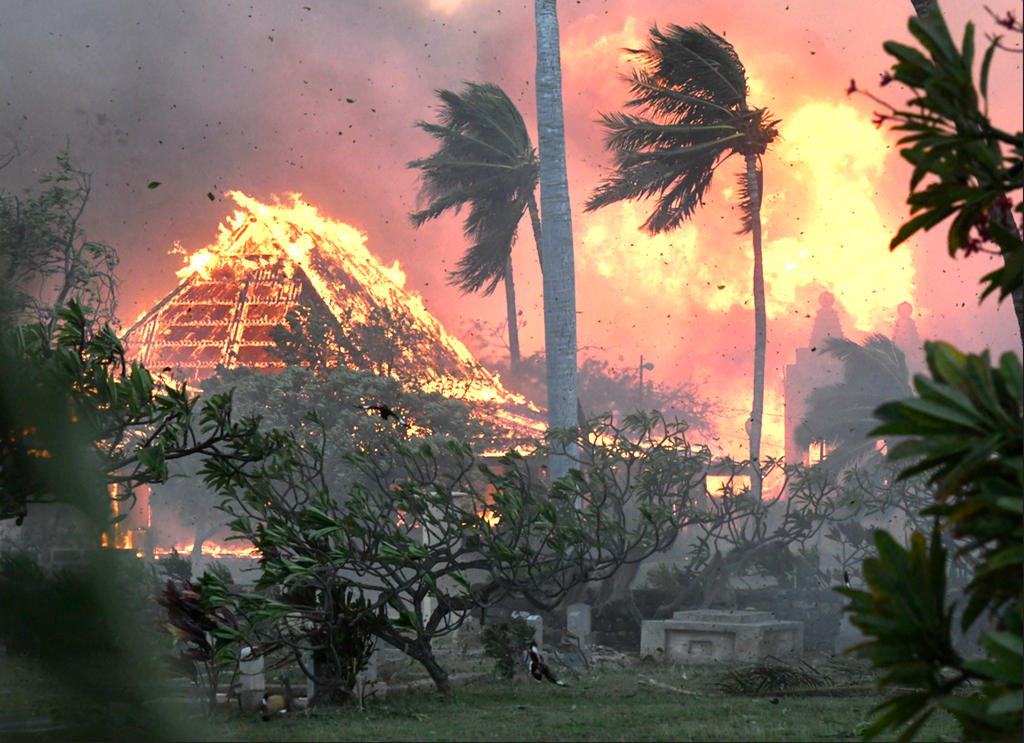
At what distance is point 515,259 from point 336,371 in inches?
886

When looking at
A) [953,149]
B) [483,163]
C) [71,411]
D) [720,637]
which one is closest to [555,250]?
[720,637]

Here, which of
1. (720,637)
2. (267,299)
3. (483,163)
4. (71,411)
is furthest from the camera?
(267,299)

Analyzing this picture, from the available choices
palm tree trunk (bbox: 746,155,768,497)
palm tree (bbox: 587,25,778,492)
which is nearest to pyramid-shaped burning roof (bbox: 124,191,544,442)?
palm tree trunk (bbox: 746,155,768,497)

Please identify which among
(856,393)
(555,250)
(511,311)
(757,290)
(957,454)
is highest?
(511,311)

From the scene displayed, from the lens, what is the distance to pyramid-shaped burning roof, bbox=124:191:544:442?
1321 inches

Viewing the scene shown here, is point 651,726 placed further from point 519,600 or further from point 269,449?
point 519,600

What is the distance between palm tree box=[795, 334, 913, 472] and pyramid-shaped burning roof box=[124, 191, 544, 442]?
28.4 ft

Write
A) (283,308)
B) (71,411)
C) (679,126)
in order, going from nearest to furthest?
(71,411) < (679,126) < (283,308)

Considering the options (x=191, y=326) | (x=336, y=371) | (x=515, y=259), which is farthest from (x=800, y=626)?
(x=515, y=259)

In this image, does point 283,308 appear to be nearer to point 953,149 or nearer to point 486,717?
point 486,717

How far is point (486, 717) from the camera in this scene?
827cm

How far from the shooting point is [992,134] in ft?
11.7

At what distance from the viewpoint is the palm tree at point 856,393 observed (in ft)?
102

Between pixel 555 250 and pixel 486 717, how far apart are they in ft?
35.2
